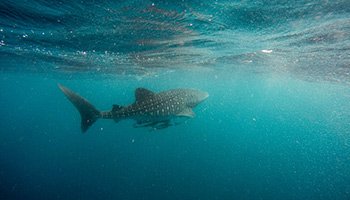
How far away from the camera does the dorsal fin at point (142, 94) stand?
32.6ft

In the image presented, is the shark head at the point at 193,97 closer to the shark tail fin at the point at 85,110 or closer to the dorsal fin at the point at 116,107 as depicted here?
the dorsal fin at the point at 116,107

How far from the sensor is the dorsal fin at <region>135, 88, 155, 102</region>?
994cm

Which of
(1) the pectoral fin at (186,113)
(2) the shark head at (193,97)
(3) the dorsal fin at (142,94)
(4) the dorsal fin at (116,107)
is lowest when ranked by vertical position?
(1) the pectoral fin at (186,113)

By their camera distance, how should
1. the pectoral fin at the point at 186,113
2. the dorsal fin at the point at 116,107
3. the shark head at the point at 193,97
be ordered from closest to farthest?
the dorsal fin at the point at 116,107 < the pectoral fin at the point at 186,113 < the shark head at the point at 193,97

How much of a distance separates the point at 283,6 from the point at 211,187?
17808 mm

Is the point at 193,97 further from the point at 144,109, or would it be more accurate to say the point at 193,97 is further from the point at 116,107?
the point at 116,107

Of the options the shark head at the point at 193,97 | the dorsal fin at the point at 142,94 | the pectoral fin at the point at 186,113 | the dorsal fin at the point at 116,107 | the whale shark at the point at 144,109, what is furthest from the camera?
the shark head at the point at 193,97

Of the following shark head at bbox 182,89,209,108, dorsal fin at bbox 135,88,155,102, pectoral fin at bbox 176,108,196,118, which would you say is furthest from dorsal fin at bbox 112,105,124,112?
shark head at bbox 182,89,209,108

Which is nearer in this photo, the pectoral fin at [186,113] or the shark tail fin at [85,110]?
the shark tail fin at [85,110]

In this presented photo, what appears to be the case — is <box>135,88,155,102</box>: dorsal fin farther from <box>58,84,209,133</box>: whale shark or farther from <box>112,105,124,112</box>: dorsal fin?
<box>112,105,124,112</box>: dorsal fin

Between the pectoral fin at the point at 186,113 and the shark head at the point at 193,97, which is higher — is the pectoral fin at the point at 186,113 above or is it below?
below

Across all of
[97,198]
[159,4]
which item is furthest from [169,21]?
[97,198]

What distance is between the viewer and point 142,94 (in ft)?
33.1

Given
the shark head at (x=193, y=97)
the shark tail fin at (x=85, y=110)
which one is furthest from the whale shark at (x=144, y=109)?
the shark head at (x=193, y=97)
